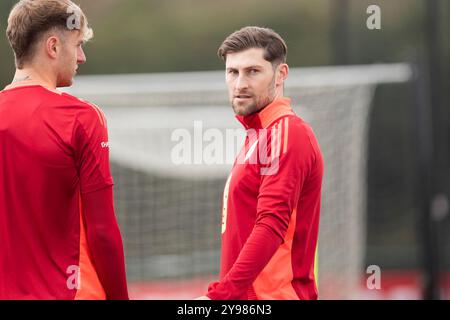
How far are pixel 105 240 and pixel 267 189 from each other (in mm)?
523

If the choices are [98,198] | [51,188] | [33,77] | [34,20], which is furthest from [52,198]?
[34,20]

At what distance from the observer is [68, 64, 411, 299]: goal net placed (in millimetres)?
7113

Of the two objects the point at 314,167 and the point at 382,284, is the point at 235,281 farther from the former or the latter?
the point at 382,284

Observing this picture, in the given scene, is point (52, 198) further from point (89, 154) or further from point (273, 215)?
point (273, 215)

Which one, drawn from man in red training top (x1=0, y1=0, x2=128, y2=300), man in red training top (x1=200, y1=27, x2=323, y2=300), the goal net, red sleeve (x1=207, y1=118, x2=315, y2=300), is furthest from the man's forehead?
the goal net

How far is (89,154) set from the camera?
114 inches

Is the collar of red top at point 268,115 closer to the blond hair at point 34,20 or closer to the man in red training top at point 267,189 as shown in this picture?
the man in red training top at point 267,189

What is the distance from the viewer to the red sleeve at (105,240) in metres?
2.91

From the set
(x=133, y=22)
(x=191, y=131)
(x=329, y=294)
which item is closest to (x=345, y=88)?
(x=191, y=131)

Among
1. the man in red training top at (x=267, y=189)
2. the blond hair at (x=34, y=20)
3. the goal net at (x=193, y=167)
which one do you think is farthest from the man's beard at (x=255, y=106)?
the goal net at (x=193, y=167)

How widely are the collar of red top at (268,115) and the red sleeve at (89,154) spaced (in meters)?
0.55

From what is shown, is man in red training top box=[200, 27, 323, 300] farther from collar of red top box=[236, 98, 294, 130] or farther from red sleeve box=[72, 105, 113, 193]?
red sleeve box=[72, 105, 113, 193]

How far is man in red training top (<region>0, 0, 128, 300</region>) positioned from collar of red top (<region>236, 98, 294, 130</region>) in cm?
52

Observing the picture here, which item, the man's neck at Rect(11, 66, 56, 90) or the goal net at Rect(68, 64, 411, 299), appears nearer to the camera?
the man's neck at Rect(11, 66, 56, 90)
